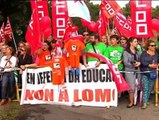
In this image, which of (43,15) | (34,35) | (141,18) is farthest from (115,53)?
(43,15)

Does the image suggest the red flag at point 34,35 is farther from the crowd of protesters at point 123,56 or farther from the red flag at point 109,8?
A: the red flag at point 109,8

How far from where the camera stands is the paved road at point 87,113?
9.05m

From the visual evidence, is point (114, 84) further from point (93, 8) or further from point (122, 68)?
point (93, 8)

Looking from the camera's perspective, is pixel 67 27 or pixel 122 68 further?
pixel 67 27

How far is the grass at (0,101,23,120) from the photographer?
29.9ft

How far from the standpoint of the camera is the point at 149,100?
33.0 feet

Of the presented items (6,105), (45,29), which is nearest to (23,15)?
(45,29)

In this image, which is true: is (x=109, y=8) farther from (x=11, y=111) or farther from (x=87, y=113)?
(x=11, y=111)

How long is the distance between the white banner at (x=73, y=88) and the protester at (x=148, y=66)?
0.73m

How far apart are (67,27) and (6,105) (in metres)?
2.60

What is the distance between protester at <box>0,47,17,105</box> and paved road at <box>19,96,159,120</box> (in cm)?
101

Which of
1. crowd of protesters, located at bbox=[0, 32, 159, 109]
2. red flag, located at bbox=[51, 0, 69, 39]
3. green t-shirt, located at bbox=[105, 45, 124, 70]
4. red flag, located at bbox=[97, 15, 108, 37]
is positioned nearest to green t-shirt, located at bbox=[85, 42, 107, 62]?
crowd of protesters, located at bbox=[0, 32, 159, 109]

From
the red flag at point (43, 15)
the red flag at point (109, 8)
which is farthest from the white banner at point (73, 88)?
the red flag at point (109, 8)

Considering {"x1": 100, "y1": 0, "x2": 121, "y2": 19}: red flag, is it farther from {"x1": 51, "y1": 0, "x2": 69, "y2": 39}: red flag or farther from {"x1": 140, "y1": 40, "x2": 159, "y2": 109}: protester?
{"x1": 140, "y1": 40, "x2": 159, "y2": 109}: protester
